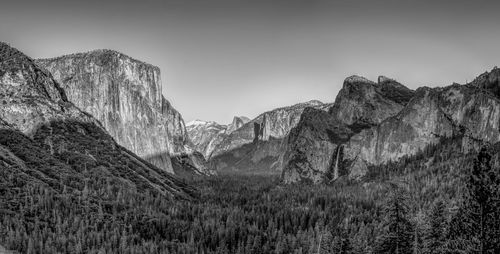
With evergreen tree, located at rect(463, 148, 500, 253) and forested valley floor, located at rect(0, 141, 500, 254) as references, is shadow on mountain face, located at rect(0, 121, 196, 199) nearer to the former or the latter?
forested valley floor, located at rect(0, 141, 500, 254)

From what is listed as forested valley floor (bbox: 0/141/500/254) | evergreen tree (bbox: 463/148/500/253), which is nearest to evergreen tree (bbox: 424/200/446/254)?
forested valley floor (bbox: 0/141/500/254)

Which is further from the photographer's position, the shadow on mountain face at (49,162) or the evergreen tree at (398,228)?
the shadow on mountain face at (49,162)

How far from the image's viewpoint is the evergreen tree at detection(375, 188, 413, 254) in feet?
207

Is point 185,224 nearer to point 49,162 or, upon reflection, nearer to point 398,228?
point 49,162

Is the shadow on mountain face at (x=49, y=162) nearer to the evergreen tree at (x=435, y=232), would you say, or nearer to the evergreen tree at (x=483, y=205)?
the evergreen tree at (x=435, y=232)

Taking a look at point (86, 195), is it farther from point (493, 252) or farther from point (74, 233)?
point (493, 252)

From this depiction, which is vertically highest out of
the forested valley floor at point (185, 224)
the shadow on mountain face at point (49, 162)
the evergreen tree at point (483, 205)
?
the shadow on mountain face at point (49, 162)

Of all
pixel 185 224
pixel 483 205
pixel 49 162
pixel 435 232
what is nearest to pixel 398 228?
pixel 435 232

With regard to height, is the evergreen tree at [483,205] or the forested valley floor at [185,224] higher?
the evergreen tree at [483,205]

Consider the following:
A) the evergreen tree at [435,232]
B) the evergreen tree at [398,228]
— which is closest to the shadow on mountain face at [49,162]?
the evergreen tree at [398,228]

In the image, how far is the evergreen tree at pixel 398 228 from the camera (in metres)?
63.2

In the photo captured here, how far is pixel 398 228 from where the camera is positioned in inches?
2505

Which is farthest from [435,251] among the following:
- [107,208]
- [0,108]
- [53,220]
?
[0,108]

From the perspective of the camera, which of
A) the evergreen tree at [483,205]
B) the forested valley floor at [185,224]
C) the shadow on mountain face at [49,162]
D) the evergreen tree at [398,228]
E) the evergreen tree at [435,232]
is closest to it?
the evergreen tree at [483,205]
